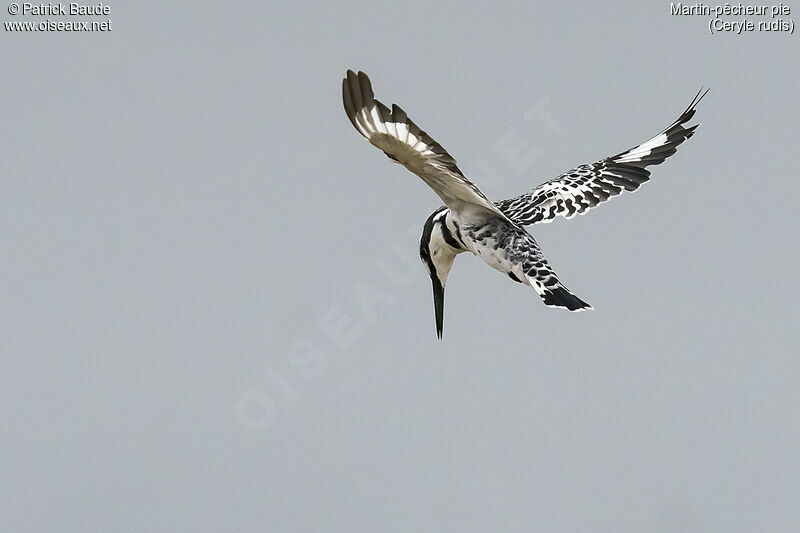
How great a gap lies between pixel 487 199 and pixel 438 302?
311 centimetres

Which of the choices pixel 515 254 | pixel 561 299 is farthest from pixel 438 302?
pixel 561 299

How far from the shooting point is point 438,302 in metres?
15.6

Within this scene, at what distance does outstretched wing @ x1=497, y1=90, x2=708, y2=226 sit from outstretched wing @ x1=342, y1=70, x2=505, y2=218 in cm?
210

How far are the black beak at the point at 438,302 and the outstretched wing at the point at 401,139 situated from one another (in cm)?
267

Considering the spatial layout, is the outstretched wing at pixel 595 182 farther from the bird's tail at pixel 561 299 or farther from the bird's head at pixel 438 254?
the bird's tail at pixel 561 299

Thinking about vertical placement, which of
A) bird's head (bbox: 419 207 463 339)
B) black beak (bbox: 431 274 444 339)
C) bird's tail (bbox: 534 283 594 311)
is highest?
bird's head (bbox: 419 207 463 339)

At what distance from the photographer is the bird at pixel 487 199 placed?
454 inches

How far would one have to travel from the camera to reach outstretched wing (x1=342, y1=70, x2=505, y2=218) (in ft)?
37.1

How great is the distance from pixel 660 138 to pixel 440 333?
4.21 meters

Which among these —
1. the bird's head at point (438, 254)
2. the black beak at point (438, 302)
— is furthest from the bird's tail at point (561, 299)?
the black beak at point (438, 302)

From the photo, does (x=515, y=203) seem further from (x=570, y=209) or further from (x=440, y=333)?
(x=440, y=333)

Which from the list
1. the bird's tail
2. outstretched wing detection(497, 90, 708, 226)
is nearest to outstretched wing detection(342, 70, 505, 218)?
the bird's tail

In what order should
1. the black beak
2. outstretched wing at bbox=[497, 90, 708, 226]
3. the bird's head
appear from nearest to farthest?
the bird's head → outstretched wing at bbox=[497, 90, 708, 226] → the black beak

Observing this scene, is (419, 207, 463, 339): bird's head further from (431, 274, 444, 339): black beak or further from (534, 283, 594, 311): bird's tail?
(534, 283, 594, 311): bird's tail
